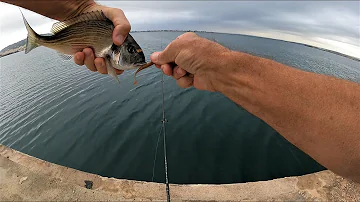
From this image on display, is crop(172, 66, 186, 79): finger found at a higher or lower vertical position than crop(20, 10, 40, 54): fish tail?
lower

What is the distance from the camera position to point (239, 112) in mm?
14680

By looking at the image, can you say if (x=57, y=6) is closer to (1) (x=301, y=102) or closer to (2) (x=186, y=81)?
(2) (x=186, y=81)

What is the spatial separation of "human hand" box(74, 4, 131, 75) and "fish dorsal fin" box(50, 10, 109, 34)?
0.17 meters

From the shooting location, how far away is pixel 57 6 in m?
3.08

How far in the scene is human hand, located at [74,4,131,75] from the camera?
2.81 metres

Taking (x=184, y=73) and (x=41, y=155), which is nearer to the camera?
(x=184, y=73)

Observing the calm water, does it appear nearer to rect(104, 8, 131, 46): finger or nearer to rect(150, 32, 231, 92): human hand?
rect(150, 32, 231, 92): human hand

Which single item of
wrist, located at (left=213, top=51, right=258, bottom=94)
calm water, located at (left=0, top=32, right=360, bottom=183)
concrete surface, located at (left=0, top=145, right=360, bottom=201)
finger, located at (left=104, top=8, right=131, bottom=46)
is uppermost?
→ finger, located at (left=104, top=8, right=131, bottom=46)

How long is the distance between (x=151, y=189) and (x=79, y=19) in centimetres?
393

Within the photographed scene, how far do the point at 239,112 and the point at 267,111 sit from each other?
1306cm

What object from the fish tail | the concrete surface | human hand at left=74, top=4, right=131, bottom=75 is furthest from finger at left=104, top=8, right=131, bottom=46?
the concrete surface

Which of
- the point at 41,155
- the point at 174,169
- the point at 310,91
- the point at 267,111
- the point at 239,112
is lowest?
the point at 41,155

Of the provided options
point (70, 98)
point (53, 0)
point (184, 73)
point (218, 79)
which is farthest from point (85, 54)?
point (70, 98)

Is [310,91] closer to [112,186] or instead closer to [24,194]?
[112,186]
